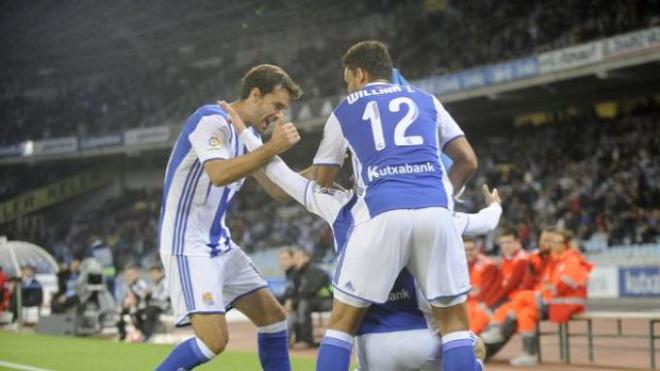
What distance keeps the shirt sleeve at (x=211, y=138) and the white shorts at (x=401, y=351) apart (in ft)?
4.59

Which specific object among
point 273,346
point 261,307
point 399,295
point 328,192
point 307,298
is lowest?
point 307,298

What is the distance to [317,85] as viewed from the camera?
34906 mm

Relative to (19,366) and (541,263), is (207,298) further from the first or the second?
(541,263)

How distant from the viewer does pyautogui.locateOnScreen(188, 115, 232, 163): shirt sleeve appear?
16.7 ft

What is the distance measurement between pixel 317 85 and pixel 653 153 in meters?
14.1

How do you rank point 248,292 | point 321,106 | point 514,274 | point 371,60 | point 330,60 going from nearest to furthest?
point 371,60, point 248,292, point 514,274, point 321,106, point 330,60

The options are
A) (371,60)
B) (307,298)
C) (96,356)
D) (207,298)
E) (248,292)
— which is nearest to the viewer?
(371,60)

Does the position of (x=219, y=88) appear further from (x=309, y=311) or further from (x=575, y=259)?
(x=575, y=259)

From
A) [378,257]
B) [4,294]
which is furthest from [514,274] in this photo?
[4,294]

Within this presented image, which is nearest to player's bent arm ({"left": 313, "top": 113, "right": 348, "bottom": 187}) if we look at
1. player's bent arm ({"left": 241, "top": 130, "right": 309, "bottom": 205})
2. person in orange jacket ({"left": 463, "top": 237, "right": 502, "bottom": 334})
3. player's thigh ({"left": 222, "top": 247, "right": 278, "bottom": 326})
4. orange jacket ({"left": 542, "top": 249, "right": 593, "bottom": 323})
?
player's bent arm ({"left": 241, "top": 130, "right": 309, "bottom": 205})

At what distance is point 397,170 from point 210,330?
158cm

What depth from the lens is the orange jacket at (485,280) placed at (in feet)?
36.2

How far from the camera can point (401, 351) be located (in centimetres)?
409

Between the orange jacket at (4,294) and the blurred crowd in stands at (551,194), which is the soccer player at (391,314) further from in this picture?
the orange jacket at (4,294)
